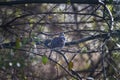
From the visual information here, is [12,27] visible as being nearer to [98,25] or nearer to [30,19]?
[30,19]

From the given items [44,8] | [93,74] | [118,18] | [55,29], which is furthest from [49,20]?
[118,18]

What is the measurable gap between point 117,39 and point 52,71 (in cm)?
206

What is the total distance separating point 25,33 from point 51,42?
135 centimetres

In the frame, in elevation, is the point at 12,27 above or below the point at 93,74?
above

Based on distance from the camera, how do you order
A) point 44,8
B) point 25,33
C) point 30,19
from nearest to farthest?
point 25,33
point 30,19
point 44,8

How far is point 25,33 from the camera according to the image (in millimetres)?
5285

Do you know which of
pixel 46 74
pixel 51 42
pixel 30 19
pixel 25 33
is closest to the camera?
pixel 51 42

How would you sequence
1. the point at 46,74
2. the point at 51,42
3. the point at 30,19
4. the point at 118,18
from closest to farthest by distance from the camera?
1. the point at 51,42
2. the point at 118,18
3. the point at 30,19
4. the point at 46,74

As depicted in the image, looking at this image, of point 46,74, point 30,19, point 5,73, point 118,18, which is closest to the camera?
point 118,18

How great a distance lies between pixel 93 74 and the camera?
5.84 metres

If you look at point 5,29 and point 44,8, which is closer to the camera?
point 5,29

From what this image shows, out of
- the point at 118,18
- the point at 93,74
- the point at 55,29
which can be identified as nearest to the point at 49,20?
the point at 55,29

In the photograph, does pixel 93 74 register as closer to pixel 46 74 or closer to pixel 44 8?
pixel 46 74

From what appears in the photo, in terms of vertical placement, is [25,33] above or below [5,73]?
above
